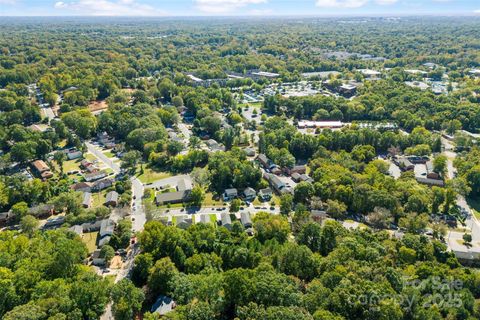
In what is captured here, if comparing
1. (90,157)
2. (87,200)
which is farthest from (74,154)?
(87,200)

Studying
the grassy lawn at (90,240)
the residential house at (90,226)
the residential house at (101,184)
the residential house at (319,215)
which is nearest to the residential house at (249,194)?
the residential house at (319,215)

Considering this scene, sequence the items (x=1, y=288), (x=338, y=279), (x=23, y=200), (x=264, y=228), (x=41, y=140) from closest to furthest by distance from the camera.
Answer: (x=1, y=288) < (x=338, y=279) < (x=264, y=228) < (x=23, y=200) < (x=41, y=140)

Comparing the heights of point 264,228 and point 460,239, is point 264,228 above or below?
above

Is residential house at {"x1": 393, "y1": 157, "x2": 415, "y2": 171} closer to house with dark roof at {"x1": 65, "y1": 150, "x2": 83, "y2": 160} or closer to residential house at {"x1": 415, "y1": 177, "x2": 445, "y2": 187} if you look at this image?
residential house at {"x1": 415, "y1": 177, "x2": 445, "y2": 187}

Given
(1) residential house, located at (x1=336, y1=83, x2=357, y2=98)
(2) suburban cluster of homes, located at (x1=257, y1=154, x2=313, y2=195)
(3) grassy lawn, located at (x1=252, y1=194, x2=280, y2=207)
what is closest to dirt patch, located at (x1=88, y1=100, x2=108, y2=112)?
(2) suburban cluster of homes, located at (x1=257, y1=154, x2=313, y2=195)

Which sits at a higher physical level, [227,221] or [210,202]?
[227,221]

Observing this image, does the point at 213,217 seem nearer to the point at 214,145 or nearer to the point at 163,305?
the point at 163,305

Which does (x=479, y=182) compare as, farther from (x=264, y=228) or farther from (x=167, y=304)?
(x=167, y=304)

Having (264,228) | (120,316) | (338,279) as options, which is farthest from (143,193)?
(338,279)
